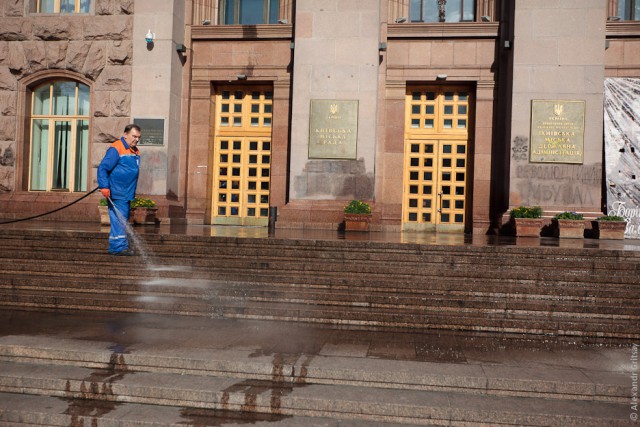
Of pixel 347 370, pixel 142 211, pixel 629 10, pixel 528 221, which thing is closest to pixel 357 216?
pixel 528 221

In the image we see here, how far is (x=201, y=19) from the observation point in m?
15.5

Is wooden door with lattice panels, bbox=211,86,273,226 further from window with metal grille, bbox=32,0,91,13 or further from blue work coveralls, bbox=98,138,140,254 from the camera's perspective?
blue work coveralls, bbox=98,138,140,254

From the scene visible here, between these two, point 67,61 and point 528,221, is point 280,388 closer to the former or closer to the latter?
point 528,221

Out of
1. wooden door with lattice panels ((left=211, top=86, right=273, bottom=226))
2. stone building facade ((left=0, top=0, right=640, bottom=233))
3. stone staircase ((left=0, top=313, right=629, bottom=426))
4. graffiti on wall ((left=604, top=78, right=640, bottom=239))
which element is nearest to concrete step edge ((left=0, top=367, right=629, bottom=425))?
stone staircase ((left=0, top=313, right=629, bottom=426))

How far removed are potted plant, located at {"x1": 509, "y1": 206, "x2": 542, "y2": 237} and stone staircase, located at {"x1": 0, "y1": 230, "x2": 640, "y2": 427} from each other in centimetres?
448

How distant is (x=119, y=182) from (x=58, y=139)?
29.5ft

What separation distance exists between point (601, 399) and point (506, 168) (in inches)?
408

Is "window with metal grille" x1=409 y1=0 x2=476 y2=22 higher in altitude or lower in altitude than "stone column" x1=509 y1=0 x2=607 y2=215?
higher

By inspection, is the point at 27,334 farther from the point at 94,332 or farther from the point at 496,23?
the point at 496,23

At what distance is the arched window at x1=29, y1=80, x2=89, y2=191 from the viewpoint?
15484mm

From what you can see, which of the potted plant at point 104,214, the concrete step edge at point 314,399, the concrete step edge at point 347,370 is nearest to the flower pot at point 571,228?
the concrete step edge at point 347,370

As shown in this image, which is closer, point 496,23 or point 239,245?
point 239,245

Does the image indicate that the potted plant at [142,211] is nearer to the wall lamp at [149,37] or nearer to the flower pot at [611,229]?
the wall lamp at [149,37]

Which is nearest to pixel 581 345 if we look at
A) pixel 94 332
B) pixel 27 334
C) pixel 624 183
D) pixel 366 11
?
pixel 94 332
